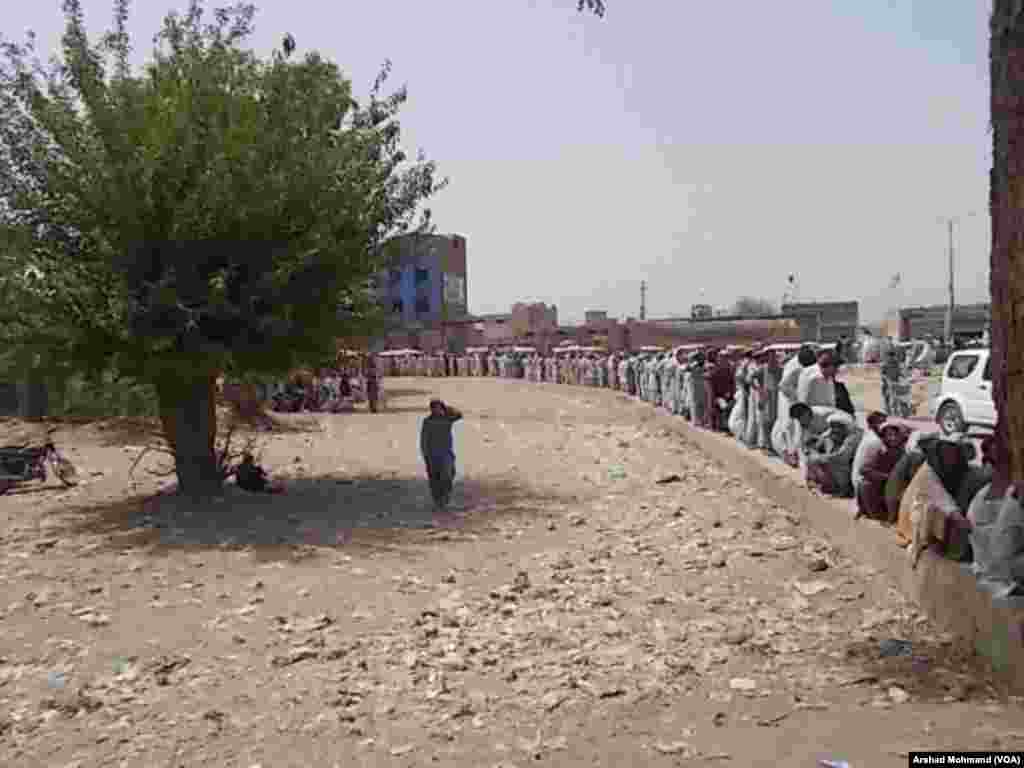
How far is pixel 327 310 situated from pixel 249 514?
249cm

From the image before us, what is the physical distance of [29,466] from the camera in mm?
13953

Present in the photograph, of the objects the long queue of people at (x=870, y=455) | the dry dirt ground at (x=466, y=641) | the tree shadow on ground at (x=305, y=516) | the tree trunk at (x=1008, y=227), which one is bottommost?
the tree shadow on ground at (x=305, y=516)

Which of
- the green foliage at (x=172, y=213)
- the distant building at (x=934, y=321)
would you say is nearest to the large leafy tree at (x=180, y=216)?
the green foliage at (x=172, y=213)

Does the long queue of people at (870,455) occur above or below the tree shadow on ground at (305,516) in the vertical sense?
above

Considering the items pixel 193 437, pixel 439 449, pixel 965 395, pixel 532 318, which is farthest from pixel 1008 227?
pixel 532 318

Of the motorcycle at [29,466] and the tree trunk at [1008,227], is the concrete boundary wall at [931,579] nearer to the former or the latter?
the tree trunk at [1008,227]

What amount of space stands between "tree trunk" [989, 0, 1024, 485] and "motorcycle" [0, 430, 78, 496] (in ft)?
39.4

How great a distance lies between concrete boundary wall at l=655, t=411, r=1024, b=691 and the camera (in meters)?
4.90

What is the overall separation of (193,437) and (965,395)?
12.0 meters

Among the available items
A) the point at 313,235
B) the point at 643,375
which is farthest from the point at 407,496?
the point at 643,375

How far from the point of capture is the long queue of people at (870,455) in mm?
5418

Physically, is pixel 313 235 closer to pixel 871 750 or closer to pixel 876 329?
pixel 871 750

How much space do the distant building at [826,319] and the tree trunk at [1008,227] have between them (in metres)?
50.8

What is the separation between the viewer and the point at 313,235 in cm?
1126
